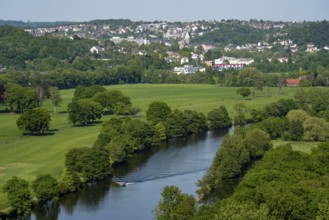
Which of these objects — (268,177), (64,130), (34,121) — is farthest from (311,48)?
(268,177)

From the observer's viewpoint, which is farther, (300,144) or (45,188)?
(300,144)

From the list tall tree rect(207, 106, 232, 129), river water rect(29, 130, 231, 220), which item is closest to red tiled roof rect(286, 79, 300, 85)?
tall tree rect(207, 106, 232, 129)

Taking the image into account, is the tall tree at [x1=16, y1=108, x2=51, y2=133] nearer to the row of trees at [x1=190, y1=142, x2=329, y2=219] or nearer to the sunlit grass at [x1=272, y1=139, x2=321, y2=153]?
the sunlit grass at [x1=272, y1=139, x2=321, y2=153]

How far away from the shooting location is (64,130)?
44.4 metres

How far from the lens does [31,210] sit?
28.0 metres

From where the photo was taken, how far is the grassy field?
34.1 meters

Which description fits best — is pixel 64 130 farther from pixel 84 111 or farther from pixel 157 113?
pixel 157 113

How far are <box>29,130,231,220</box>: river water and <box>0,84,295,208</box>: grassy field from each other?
2173mm

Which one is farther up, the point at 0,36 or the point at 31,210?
the point at 0,36

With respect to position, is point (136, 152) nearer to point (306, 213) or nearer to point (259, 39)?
point (306, 213)

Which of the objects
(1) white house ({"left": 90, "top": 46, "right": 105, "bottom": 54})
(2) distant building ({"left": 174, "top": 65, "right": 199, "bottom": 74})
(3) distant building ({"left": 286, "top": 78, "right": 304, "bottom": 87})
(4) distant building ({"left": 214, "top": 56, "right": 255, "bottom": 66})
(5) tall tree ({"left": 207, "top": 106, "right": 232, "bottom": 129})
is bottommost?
(5) tall tree ({"left": 207, "top": 106, "right": 232, "bottom": 129})

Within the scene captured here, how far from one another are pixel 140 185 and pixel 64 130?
13283 mm

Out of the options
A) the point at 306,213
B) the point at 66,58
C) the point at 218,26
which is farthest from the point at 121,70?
the point at 218,26

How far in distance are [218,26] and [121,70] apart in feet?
285
